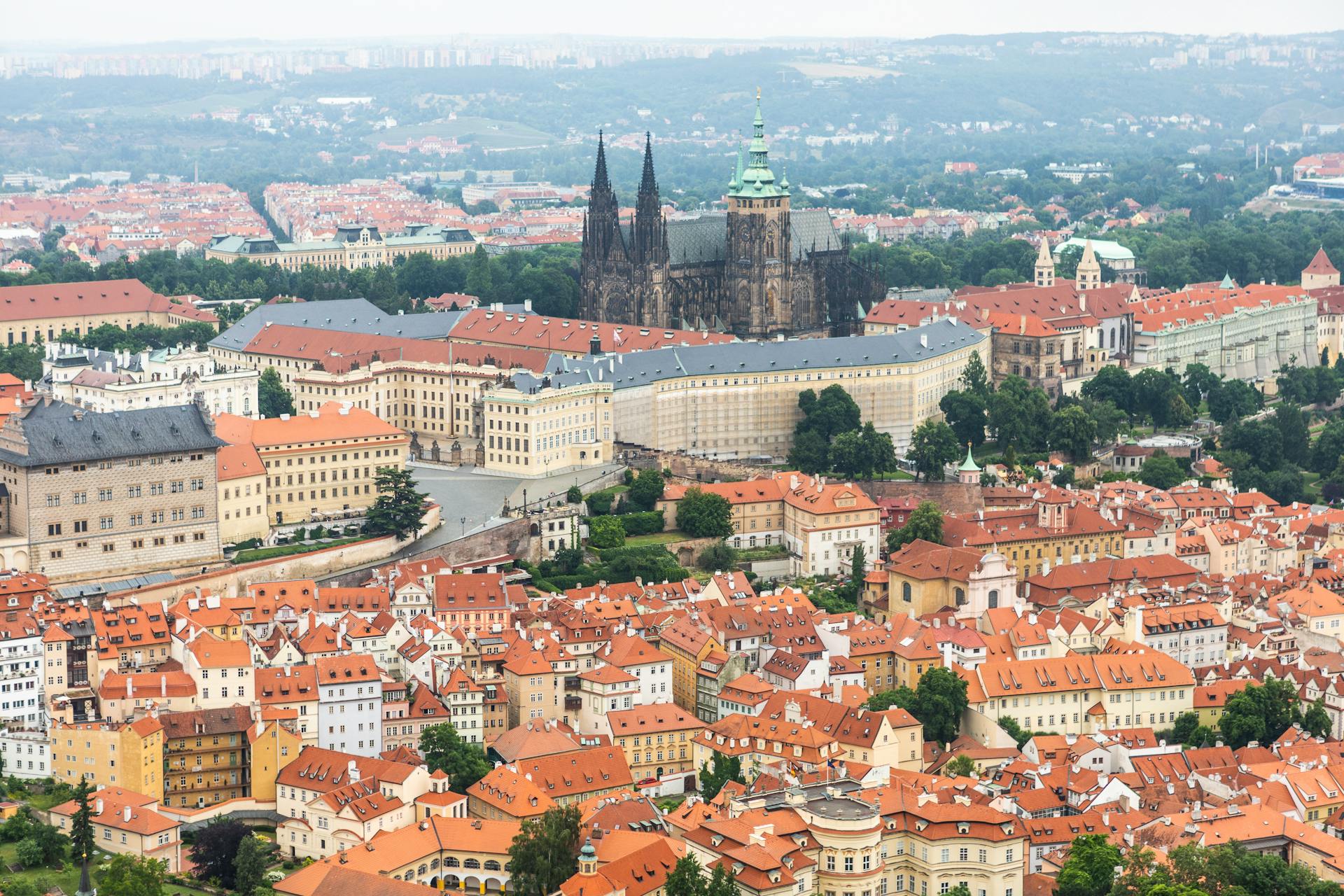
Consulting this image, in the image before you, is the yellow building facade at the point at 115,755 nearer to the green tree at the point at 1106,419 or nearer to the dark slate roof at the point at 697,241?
the green tree at the point at 1106,419

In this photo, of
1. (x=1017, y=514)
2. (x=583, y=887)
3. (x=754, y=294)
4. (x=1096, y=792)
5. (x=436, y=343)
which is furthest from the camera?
(x=754, y=294)

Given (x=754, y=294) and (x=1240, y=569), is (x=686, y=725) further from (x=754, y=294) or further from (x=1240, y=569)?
(x=754, y=294)

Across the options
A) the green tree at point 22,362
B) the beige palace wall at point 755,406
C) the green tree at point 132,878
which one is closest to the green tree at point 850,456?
the beige palace wall at point 755,406

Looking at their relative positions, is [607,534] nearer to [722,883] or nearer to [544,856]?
[544,856]

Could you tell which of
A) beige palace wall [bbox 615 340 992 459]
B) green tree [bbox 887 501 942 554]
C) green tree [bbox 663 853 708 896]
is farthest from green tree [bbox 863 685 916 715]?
beige palace wall [bbox 615 340 992 459]

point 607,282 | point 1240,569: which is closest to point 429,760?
point 1240,569

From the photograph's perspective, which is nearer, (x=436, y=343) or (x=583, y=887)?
(x=583, y=887)

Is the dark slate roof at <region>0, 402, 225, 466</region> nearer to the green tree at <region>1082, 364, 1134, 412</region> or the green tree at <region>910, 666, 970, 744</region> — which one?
the green tree at <region>910, 666, 970, 744</region>
